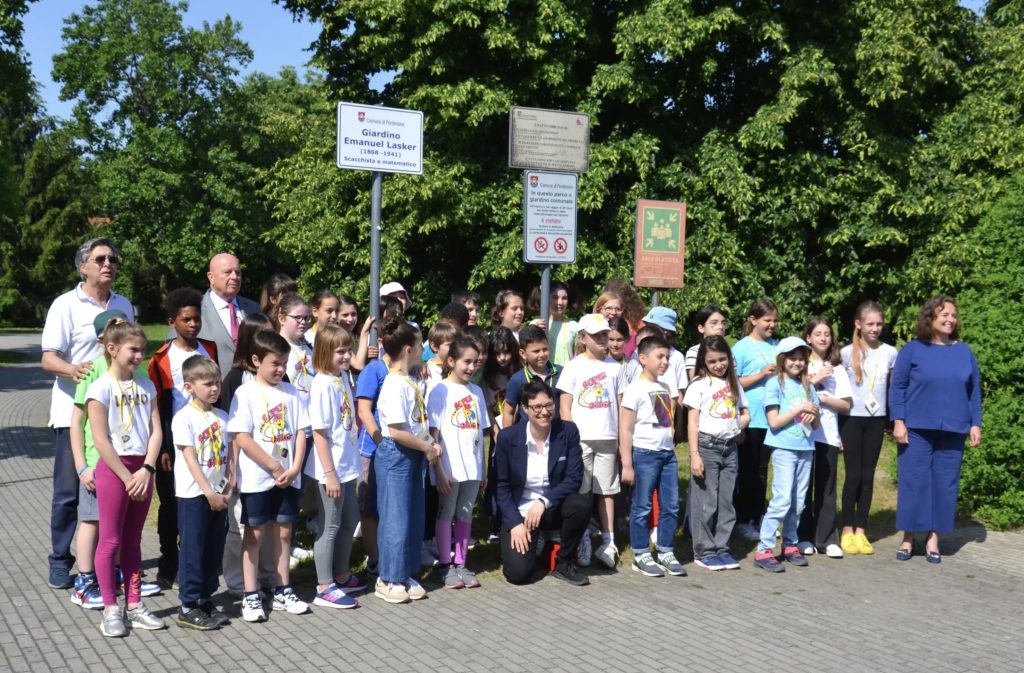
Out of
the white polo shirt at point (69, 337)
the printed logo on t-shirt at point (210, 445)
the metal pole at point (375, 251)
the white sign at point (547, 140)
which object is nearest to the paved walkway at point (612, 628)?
the printed logo on t-shirt at point (210, 445)

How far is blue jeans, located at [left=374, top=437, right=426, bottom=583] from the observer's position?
247 inches

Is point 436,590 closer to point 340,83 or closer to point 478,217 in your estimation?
point 478,217

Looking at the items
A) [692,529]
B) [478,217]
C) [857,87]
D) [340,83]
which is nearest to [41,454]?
[478,217]

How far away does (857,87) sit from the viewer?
14625 mm

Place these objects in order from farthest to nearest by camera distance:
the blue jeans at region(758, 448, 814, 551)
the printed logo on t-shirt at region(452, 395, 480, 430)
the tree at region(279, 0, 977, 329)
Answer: the tree at region(279, 0, 977, 329)
the blue jeans at region(758, 448, 814, 551)
the printed logo on t-shirt at region(452, 395, 480, 430)

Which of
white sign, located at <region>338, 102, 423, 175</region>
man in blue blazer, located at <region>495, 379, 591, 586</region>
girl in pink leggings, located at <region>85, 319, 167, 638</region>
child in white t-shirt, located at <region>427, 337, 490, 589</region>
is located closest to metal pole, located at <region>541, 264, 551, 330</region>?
man in blue blazer, located at <region>495, 379, 591, 586</region>

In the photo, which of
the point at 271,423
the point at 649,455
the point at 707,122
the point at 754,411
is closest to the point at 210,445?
the point at 271,423

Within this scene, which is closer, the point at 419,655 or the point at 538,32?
the point at 419,655

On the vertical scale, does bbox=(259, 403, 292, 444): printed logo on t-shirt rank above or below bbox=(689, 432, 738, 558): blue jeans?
above

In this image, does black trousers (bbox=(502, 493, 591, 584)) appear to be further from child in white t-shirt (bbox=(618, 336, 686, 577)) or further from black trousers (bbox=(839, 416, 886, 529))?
black trousers (bbox=(839, 416, 886, 529))

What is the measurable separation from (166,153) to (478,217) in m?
31.6

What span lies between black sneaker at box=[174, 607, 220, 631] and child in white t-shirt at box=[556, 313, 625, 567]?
2643 mm

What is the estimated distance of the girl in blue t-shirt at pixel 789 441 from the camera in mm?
7352

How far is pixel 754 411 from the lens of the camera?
8000 millimetres
